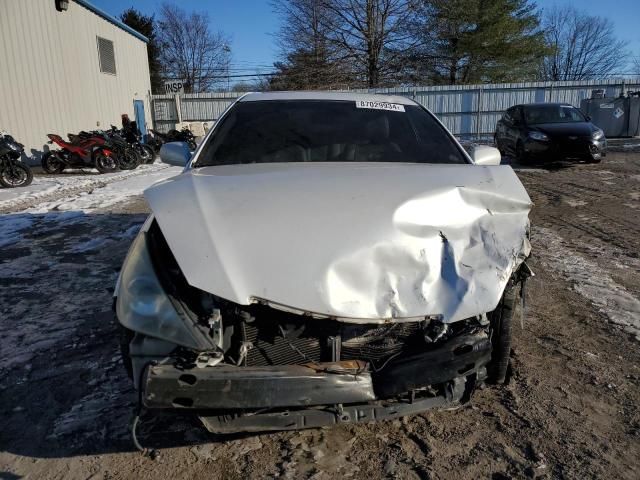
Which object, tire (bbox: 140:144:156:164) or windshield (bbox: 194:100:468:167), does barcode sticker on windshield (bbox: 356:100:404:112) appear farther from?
tire (bbox: 140:144:156:164)

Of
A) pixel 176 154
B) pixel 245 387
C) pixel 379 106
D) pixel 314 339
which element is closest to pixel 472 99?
pixel 379 106

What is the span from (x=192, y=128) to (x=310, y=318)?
19970 mm

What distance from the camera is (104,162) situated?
38.8 ft

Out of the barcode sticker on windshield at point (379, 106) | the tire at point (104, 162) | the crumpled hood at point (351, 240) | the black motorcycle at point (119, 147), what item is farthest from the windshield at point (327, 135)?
the black motorcycle at point (119, 147)

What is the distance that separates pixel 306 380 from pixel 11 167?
10.1 metres

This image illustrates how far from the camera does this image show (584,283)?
412cm

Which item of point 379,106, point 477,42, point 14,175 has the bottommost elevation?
point 14,175

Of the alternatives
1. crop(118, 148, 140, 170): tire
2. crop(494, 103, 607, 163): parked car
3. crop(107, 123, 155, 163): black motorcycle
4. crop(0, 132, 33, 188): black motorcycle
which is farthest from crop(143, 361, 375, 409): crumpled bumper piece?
crop(107, 123, 155, 163): black motorcycle

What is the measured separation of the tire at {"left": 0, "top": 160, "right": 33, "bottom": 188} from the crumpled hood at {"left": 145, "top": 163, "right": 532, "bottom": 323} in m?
8.94

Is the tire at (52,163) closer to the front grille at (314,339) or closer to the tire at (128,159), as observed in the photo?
the tire at (128,159)

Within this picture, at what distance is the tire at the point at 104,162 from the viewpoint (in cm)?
1167

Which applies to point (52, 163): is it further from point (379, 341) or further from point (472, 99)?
point (472, 99)

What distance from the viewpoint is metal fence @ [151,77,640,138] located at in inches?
818

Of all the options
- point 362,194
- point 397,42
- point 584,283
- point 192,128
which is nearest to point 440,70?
point 397,42
